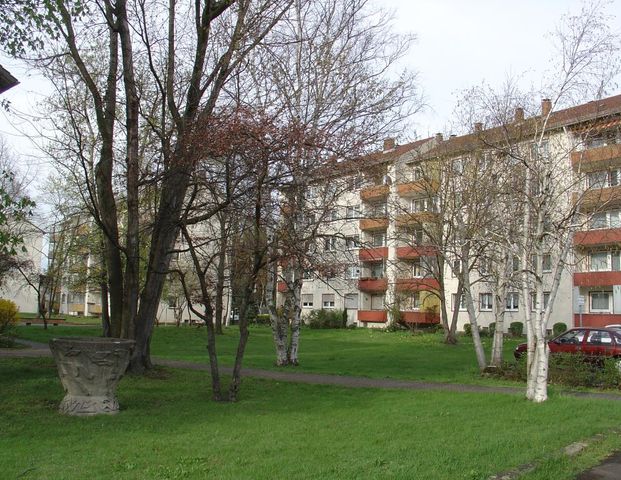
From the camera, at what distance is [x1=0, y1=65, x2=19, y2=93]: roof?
798 centimetres

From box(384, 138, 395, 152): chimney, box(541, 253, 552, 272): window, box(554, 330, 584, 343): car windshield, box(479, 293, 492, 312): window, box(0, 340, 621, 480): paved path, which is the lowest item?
box(0, 340, 621, 480): paved path

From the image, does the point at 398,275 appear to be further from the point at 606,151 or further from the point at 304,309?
the point at 606,151

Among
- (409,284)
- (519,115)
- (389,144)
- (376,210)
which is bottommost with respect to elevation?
(409,284)

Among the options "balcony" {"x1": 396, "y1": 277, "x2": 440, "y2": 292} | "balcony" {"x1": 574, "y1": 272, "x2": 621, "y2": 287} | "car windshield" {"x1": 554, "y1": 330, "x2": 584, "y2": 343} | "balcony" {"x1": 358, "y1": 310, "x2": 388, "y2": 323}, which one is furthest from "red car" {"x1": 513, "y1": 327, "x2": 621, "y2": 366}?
"balcony" {"x1": 358, "y1": 310, "x2": 388, "y2": 323}

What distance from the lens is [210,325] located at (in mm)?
11109

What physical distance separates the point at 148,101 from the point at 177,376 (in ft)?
24.4

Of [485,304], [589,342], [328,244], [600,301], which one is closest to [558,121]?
[328,244]

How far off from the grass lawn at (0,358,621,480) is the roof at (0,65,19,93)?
182 inches

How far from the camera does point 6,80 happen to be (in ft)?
26.8

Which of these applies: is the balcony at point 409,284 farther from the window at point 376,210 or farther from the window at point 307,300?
the window at point 307,300

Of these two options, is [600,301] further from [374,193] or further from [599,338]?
[374,193]

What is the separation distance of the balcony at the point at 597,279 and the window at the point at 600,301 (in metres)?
1.08

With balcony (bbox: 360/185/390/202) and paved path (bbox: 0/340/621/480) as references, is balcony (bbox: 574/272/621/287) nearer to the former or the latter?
balcony (bbox: 360/185/390/202)

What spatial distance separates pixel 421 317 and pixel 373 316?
5.38 metres
